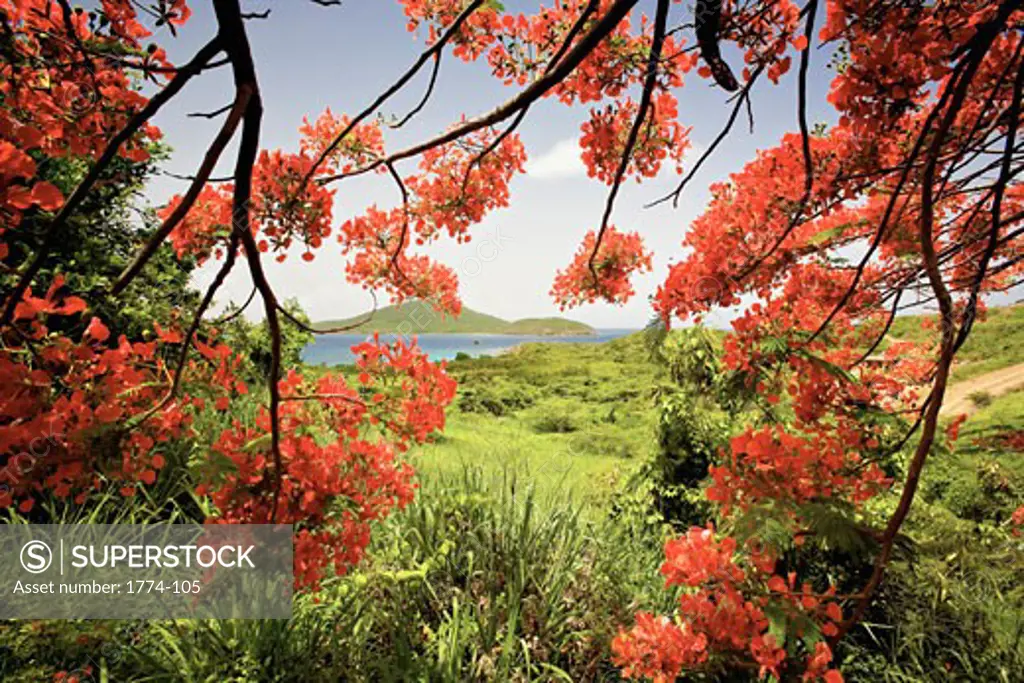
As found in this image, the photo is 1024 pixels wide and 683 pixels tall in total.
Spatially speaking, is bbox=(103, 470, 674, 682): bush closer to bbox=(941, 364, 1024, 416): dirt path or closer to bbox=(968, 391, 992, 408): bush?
bbox=(941, 364, 1024, 416): dirt path

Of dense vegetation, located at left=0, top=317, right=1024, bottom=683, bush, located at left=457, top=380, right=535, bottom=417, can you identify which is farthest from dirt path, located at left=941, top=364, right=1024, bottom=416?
bush, located at left=457, top=380, right=535, bottom=417

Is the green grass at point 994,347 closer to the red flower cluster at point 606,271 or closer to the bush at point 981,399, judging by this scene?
the bush at point 981,399

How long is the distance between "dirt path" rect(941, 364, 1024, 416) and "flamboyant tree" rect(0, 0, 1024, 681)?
254 inches

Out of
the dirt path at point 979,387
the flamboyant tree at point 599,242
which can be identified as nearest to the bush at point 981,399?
the dirt path at point 979,387

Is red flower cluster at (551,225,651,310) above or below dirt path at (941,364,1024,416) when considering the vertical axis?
above

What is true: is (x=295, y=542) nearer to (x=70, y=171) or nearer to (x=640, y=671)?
(x=640, y=671)

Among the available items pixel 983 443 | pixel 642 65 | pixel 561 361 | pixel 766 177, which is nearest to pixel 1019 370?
pixel 561 361

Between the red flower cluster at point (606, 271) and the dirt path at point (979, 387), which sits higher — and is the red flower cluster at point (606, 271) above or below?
above

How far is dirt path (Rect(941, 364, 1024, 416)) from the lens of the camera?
7426 mm

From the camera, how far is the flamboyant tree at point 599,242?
92 cm

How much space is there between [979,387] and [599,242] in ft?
33.4

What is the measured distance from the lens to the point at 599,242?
3.74ft

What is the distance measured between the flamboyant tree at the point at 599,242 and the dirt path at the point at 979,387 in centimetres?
646

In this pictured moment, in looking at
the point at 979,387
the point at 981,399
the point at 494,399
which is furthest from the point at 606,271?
the point at 979,387
